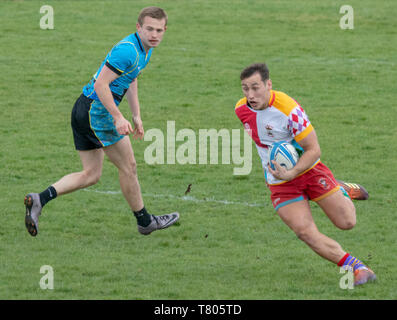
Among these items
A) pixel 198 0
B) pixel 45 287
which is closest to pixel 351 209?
pixel 45 287

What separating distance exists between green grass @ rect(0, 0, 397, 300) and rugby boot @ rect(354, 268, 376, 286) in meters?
0.09

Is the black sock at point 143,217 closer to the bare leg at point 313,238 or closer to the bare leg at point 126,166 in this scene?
the bare leg at point 126,166

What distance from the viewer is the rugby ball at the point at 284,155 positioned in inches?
302

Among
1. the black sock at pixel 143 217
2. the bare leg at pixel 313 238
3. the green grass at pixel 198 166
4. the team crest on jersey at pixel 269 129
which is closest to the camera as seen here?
the bare leg at pixel 313 238

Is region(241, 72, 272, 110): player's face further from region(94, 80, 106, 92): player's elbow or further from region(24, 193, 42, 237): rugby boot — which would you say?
region(24, 193, 42, 237): rugby boot

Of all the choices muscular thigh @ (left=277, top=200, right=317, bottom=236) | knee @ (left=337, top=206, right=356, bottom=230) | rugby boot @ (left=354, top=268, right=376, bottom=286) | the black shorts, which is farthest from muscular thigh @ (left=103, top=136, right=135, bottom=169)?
rugby boot @ (left=354, top=268, right=376, bottom=286)

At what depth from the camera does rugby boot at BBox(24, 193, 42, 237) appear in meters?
8.91

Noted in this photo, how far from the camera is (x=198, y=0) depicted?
26.8 meters

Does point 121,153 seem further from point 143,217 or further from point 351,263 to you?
point 351,263

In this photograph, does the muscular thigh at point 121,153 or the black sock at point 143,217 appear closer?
the muscular thigh at point 121,153

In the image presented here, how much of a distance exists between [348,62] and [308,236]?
13020 millimetres

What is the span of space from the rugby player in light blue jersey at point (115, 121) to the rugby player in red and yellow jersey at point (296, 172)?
1.39 metres

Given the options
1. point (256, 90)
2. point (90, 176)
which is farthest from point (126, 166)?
point (256, 90)

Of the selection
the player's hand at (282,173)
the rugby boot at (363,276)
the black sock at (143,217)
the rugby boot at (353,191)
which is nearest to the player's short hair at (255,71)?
the player's hand at (282,173)
